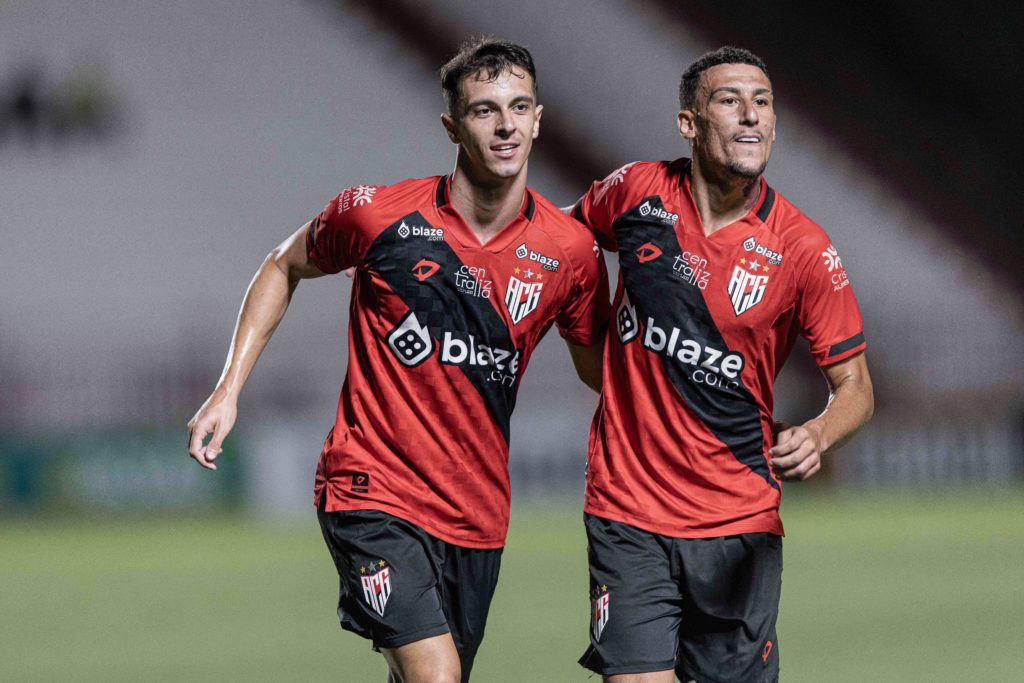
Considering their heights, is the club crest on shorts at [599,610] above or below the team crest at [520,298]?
below

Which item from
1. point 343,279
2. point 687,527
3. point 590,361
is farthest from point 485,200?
point 343,279

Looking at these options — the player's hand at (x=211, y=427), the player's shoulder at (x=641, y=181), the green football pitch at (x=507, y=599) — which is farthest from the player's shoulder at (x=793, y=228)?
the green football pitch at (x=507, y=599)

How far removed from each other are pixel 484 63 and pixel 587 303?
3.09 feet

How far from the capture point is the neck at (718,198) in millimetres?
5066

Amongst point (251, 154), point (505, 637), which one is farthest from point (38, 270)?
point (505, 637)

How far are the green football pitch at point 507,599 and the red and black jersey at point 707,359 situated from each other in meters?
2.84

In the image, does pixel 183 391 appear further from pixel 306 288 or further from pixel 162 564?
pixel 162 564

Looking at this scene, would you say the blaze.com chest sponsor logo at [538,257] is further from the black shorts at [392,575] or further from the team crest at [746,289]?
the black shorts at [392,575]

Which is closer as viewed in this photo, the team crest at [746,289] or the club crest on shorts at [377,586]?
the club crest on shorts at [377,586]

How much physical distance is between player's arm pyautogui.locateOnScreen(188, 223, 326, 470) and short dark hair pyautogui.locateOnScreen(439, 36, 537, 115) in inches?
28.4

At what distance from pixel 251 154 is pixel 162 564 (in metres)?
9.20

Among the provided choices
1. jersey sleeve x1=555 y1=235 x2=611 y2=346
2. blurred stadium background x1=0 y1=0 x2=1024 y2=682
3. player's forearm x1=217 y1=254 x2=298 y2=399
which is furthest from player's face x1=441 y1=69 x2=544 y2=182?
blurred stadium background x1=0 y1=0 x2=1024 y2=682

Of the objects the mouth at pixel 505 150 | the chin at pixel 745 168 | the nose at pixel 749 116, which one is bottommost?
the chin at pixel 745 168

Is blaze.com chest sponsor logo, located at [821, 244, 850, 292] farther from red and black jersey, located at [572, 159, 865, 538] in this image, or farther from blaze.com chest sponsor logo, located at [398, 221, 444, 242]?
blaze.com chest sponsor logo, located at [398, 221, 444, 242]
